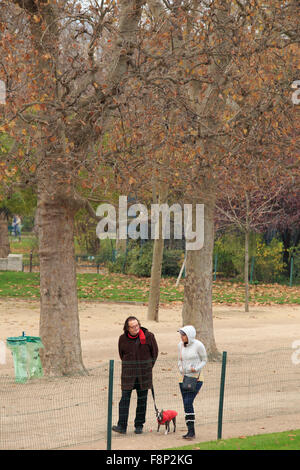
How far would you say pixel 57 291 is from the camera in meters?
14.0

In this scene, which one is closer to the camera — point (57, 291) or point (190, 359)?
point (190, 359)

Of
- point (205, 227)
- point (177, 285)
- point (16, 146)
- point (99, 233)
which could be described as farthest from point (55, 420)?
point (99, 233)

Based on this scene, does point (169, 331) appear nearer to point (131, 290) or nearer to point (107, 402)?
point (107, 402)

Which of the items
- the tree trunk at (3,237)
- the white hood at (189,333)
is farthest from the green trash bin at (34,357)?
the tree trunk at (3,237)

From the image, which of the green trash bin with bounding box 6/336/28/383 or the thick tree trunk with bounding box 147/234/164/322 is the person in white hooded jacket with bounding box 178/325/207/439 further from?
the thick tree trunk with bounding box 147/234/164/322

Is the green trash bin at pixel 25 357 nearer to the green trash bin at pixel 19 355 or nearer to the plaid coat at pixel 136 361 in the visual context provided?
the green trash bin at pixel 19 355

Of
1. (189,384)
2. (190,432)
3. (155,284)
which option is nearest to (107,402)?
(189,384)

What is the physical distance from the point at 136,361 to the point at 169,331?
10.6m

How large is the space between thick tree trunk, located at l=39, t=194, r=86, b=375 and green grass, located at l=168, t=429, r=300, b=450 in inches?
206

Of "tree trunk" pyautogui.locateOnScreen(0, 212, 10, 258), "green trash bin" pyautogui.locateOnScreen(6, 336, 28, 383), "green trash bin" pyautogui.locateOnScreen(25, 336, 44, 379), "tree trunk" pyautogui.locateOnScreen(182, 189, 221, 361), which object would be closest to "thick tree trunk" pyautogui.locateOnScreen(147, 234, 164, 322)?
"tree trunk" pyautogui.locateOnScreen(182, 189, 221, 361)

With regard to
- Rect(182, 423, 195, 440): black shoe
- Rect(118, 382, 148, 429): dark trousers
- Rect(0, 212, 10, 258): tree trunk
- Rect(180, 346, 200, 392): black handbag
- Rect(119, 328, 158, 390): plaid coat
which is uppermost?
Rect(0, 212, 10, 258): tree trunk

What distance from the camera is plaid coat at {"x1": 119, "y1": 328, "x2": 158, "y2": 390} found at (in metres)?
10.1

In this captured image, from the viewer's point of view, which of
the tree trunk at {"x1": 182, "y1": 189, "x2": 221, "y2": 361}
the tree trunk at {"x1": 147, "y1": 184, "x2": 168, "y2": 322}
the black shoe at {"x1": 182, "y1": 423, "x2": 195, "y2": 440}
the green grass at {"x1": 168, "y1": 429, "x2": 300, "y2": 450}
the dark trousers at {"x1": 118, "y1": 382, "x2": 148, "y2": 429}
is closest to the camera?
the green grass at {"x1": 168, "y1": 429, "x2": 300, "y2": 450}
